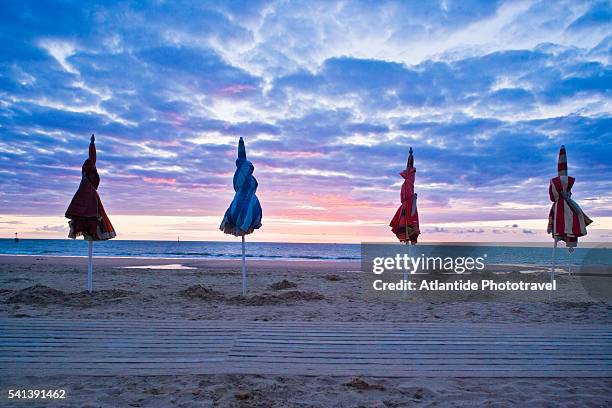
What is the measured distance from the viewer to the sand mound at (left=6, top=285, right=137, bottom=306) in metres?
9.08

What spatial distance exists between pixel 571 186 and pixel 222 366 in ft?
27.8

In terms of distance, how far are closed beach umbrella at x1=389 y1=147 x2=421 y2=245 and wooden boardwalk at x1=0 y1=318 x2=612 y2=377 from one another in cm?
353

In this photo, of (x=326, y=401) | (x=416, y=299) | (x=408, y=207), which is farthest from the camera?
(x=416, y=299)

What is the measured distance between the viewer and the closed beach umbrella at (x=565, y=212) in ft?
29.9

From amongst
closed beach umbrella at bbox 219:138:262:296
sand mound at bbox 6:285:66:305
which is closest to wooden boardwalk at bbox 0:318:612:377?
sand mound at bbox 6:285:66:305

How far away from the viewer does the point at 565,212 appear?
923cm

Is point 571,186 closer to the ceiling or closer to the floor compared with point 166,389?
closer to the ceiling

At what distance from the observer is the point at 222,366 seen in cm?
478

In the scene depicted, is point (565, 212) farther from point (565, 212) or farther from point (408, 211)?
point (408, 211)

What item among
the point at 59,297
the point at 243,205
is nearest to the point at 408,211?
the point at 243,205

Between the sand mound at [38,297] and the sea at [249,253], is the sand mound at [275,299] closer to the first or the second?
the sand mound at [38,297]

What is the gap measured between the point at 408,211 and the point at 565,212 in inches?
133

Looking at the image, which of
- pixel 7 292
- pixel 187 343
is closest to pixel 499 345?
pixel 187 343

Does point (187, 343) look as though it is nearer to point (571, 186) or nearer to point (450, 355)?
point (450, 355)
